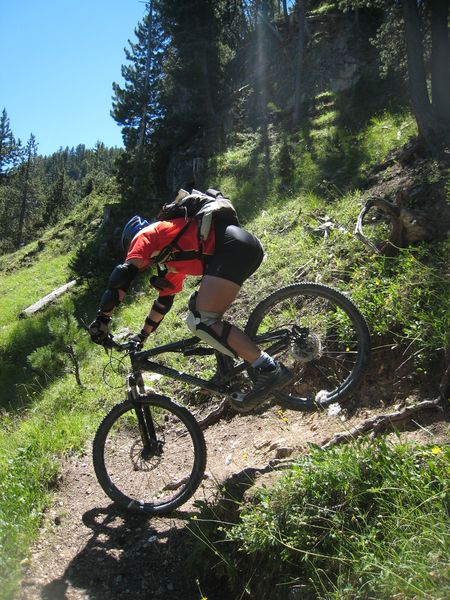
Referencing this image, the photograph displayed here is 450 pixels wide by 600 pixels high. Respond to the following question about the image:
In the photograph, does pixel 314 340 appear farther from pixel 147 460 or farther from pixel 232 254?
pixel 147 460

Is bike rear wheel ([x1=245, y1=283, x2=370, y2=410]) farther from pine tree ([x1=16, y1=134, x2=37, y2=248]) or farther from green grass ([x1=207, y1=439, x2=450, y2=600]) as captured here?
pine tree ([x1=16, y1=134, x2=37, y2=248])

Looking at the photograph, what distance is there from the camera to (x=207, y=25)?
29.5 m

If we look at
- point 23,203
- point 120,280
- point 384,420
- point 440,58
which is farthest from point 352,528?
point 23,203

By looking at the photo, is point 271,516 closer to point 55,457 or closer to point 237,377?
point 237,377

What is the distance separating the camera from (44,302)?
20797 millimetres

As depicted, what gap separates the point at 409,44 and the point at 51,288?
60.9 feet

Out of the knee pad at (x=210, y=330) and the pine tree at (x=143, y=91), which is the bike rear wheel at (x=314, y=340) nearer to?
the knee pad at (x=210, y=330)

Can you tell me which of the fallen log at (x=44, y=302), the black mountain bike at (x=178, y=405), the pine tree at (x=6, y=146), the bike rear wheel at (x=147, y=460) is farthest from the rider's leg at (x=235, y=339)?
the pine tree at (x=6, y=146)

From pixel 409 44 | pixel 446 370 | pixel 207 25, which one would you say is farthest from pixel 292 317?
pixel 207 25

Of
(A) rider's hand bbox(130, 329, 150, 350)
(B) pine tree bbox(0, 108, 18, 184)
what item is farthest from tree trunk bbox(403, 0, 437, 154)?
(B) pine tree bbox(0, 108, 18, 184)

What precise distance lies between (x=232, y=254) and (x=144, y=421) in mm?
1651

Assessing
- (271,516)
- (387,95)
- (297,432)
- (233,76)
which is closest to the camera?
(271,516)

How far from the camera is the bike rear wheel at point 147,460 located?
4125 millimetres

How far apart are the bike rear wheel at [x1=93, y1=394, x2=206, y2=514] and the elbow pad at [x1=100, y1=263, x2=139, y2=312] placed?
95cm
